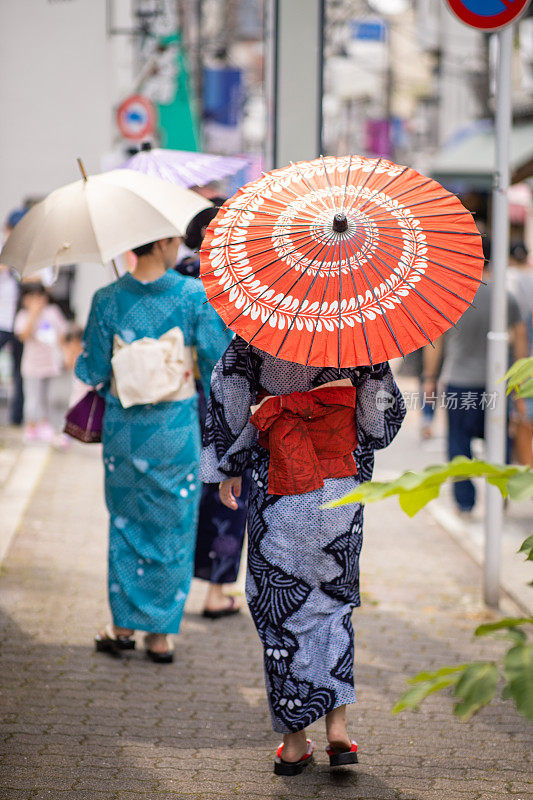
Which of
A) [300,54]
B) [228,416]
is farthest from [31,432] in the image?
[228,416]

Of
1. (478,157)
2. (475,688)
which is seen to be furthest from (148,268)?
(478,157)

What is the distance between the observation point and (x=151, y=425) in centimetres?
434

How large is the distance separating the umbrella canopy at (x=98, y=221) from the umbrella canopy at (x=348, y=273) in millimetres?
1067

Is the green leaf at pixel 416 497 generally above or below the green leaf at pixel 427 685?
above

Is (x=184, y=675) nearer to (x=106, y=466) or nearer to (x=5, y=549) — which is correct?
(x=106, y=466)

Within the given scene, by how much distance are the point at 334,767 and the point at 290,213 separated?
6.29 ft

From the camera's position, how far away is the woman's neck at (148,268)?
4.36 m

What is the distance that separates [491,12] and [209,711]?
354cm

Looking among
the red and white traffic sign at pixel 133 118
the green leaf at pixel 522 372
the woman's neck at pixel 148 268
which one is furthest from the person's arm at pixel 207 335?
the red and white traffic sign at pixel 133 118

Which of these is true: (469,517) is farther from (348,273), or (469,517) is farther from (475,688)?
(475,688)

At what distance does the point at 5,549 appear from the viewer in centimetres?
613

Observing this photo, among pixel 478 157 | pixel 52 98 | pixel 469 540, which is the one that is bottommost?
pixel 469 540

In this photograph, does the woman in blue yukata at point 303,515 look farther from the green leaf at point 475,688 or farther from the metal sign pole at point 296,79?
the metal sign pole at point 296,79

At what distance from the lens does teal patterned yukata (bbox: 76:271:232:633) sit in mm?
4328
